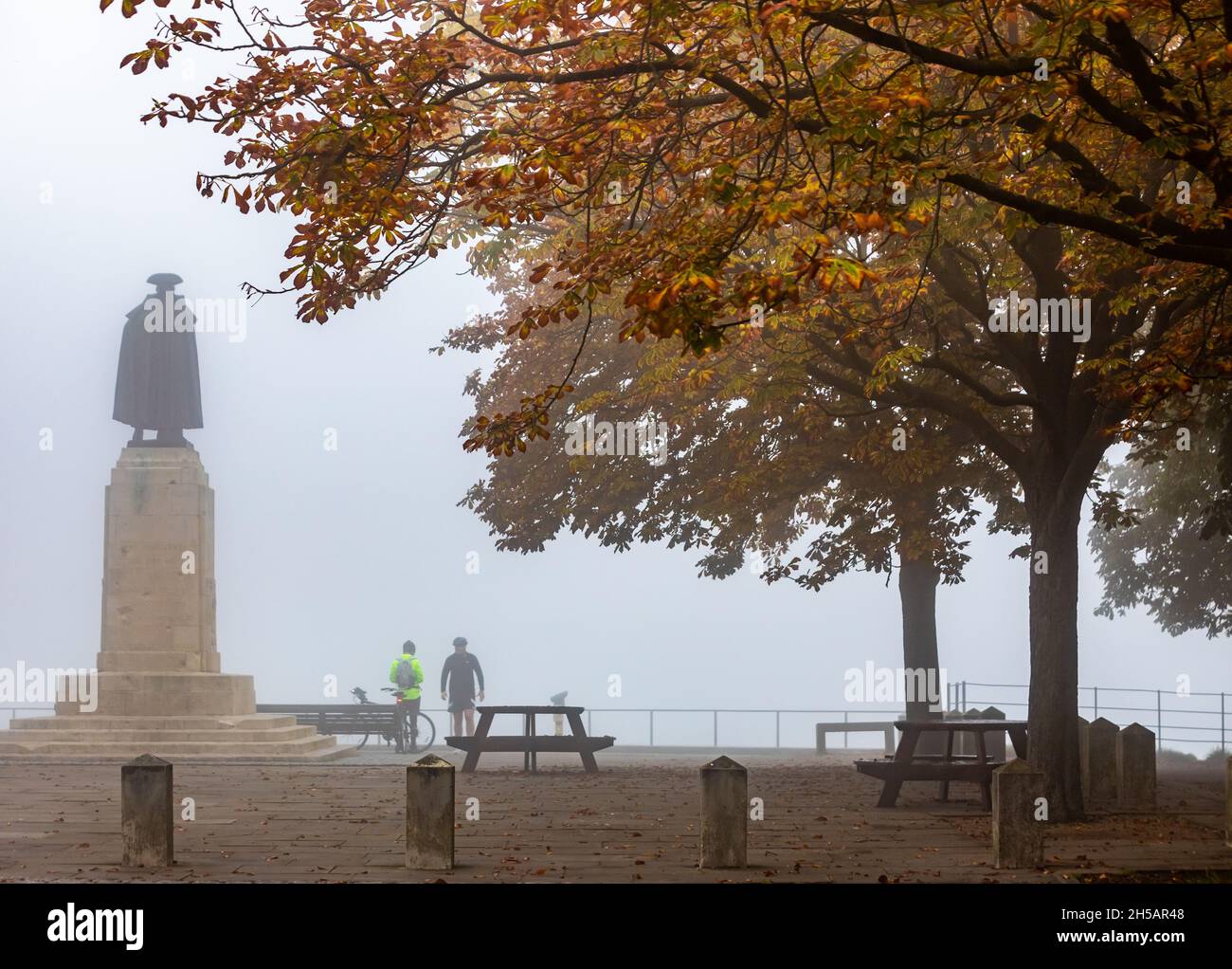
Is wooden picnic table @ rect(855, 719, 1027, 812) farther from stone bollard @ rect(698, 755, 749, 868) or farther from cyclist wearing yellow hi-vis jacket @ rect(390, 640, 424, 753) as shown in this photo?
cyclist wearing yellow hi-vis jacket @ rect(390, 640, 424, 753)

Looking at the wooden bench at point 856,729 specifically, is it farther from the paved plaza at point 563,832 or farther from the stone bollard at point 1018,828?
the stone bollard at point 1018,828

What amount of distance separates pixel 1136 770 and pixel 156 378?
20.6 metres

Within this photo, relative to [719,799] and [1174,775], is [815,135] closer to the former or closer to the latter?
[719,799]

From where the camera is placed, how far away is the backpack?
3114 cm

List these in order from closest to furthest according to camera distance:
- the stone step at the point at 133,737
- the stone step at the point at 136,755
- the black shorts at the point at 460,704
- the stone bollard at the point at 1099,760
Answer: the stone bollard at the point at 1099,760 → the stone step at the point at 136,755 → the stone step at the point at 133,737 → the black shorts at the point at 460,704

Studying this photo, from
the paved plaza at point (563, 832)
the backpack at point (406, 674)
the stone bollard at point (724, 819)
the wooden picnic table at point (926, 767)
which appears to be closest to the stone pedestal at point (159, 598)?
the backpack at point (406, 674)

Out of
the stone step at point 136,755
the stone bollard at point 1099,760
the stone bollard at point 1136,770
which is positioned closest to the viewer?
the stone bollard at point 1136,770

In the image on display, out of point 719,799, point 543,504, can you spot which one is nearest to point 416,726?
point 543,504

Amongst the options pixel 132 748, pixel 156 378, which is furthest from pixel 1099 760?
pixel 156 378

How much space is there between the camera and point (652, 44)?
12.1 m

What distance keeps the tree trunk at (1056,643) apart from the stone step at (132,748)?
1473 centimetres

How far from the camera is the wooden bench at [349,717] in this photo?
31.4 meters

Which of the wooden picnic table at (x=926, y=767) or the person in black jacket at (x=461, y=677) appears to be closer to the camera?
the wooden picnic table at (x=926, y=767)

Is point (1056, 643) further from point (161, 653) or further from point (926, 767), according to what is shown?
point (161, 653)
